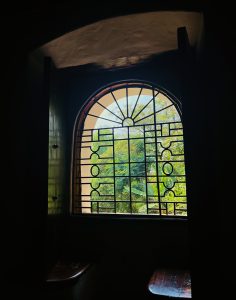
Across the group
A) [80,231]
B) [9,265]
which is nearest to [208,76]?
[80,231]

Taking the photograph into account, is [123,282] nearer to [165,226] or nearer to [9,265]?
[165,226]

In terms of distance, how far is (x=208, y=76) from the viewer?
50.8 inches

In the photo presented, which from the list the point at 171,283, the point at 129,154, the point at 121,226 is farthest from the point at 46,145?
the point at 171,283

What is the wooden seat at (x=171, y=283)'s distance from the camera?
1.21 metres

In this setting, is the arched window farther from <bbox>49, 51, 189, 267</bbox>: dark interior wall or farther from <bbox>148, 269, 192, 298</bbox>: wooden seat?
<bbox>148, 269, 192, 298</bbox>: wooden seat

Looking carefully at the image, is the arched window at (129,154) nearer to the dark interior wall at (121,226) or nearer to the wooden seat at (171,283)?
the dark interior wall at (121,226)

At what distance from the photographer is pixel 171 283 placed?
53.4 inches

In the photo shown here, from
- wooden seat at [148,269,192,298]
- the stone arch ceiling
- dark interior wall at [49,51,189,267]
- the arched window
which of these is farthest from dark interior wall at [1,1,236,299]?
the arched window

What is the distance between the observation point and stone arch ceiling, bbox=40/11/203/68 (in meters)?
1.36

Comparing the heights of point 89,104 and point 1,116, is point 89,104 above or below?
above

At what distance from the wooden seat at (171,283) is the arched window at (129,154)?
41 centimetres

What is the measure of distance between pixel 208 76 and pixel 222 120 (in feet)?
1.02

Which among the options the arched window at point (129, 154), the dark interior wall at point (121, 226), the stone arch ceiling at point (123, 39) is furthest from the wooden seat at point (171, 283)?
the stone arch ceiling at point (123, 39)

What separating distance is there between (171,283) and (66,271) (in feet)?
2.33
